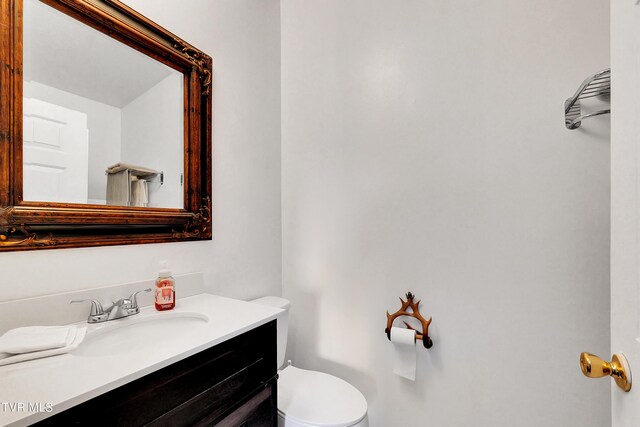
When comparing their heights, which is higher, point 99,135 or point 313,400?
point 99,135

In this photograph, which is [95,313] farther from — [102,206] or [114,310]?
[102,206]

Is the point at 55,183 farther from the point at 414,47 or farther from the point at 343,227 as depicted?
the point at 414,47

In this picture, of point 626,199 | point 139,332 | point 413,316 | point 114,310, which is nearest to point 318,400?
point 413,316

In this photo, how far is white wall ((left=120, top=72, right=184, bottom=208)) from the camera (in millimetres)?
1042

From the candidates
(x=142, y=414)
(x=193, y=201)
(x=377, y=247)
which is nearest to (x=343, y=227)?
(x=377, y=247)

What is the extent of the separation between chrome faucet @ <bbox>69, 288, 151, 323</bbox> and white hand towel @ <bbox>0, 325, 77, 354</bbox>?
13cm

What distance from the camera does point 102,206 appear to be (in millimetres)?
941

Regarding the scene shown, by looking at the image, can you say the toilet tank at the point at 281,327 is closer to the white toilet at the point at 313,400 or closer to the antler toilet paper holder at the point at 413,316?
the white toilet at the point at 313,400

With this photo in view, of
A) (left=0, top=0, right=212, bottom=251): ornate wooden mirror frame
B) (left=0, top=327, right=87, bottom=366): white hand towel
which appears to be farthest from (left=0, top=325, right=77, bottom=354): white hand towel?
(left=0, top=0, right=212, bottom=251): ornate wooden mirror frame

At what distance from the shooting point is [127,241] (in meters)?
1.00

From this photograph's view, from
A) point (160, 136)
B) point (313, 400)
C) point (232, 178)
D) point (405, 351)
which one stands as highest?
point (160, 136)

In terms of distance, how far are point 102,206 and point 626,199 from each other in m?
1.34

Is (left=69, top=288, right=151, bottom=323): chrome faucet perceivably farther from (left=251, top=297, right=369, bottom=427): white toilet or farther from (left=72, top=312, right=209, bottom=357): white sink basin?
(left=251, top=297, right=369, bottom=427): white toilet

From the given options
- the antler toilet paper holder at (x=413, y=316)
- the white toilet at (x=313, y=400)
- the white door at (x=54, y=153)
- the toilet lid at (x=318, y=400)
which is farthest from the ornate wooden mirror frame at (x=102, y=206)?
the antler toilet paper holder at (x=413, y=316)
